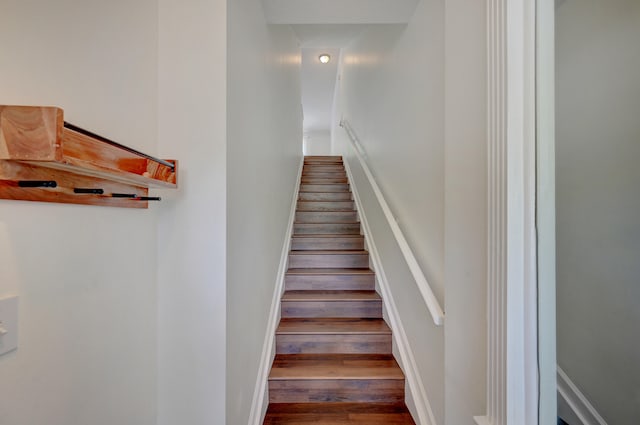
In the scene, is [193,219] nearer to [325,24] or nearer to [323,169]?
[325,24]

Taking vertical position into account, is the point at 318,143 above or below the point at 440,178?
above

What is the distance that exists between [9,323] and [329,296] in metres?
1.91

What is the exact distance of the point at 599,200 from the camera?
2.71 feet

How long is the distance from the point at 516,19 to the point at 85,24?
1.14 metres

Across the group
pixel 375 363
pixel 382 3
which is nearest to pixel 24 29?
pixel 382 3

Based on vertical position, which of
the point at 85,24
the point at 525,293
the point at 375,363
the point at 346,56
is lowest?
the point at 375,363

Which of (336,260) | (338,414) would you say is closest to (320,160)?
(336,260)

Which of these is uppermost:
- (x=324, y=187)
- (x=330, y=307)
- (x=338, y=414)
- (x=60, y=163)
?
(x=324, y=187)

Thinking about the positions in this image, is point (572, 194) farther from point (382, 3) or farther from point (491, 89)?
point (382, 3)

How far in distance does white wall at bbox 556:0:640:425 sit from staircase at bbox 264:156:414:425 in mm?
1153

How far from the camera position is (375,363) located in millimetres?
1881

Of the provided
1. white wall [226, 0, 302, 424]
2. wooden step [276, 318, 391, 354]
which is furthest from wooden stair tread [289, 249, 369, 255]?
wooden step [276, 318, 391, 354]

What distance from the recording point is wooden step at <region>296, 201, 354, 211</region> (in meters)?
3.44

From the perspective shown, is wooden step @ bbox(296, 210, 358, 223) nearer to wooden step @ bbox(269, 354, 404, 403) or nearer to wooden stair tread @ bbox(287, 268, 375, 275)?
wooden stair tread @ bbox(287, 268, 375, 275)
